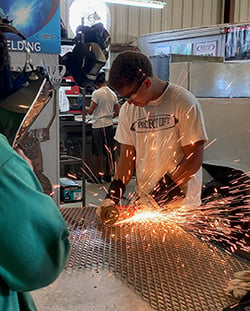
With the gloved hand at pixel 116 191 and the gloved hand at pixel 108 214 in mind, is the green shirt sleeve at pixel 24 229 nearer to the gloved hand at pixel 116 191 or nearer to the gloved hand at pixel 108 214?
the gloved hand at pixel 108 214

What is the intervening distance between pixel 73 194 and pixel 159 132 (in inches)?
49.2

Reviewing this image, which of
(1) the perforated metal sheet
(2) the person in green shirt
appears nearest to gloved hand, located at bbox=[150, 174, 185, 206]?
(1) the perforated metal sheet

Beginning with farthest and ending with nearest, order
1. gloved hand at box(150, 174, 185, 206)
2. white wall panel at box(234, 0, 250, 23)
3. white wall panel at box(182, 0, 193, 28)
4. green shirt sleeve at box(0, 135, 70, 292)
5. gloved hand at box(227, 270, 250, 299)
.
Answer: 1. white wall panel at box(234, 0, 250, 23)
2. white wall panel at box(182, 0, 193, 28)
3. gloved hand at box(150, 174, 185, 206)
4. gloved hand at box(227, 270, 250, 299)
5. green shirt sleeve at box(0, 135, 70, 292)

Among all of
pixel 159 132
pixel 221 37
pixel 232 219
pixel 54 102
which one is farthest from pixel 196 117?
pixel 221 37

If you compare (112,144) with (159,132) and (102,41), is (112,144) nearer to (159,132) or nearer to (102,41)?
(102,41)

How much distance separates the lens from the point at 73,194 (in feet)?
10.1

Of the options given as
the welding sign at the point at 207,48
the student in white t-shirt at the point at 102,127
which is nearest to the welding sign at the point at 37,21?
the student in white t-shirt at the point at 102,127

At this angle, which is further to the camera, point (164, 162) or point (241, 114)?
point (241, 114)

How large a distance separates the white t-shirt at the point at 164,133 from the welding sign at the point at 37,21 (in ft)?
2.04

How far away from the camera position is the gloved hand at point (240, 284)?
111cm

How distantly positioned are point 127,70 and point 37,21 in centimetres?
71

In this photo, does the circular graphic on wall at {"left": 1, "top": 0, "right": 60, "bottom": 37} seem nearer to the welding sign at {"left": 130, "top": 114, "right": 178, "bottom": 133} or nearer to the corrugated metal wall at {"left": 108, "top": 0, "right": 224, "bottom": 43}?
the welding sign at {"left": 130, "top": 114, "right": 178, "bottom": 133}

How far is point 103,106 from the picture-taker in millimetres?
5695

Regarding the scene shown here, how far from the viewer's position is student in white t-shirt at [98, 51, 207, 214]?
197 cm
